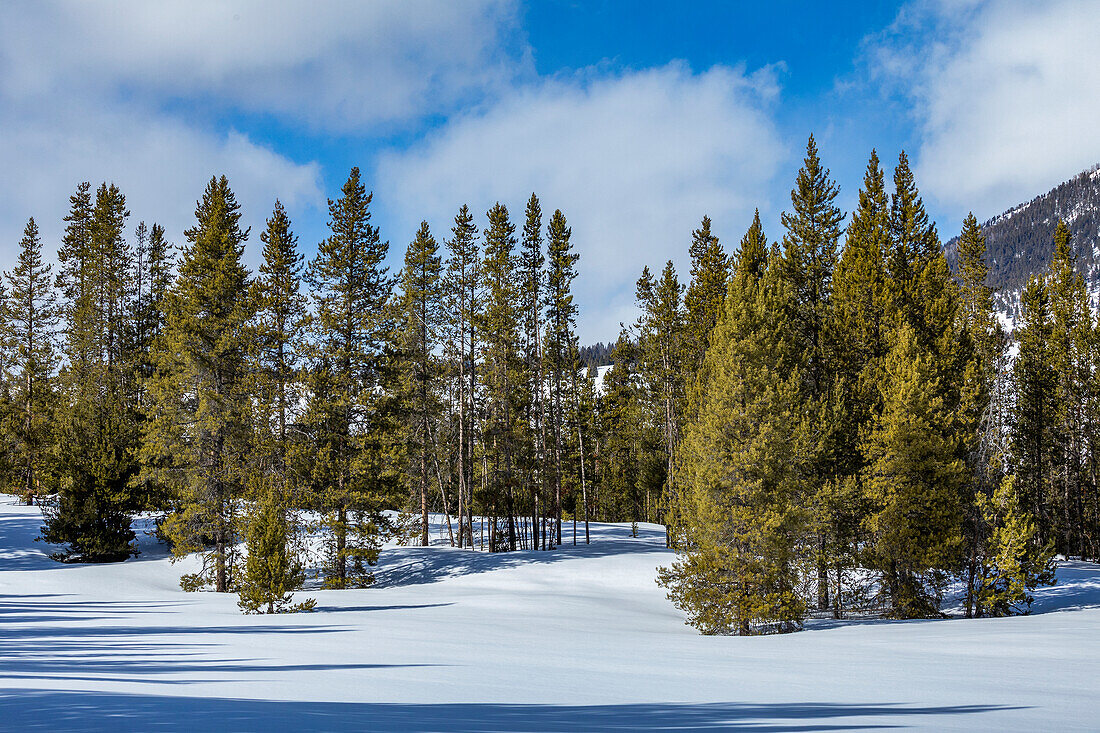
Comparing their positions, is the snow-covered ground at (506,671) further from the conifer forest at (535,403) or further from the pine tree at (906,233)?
the pine tree at (906,233)

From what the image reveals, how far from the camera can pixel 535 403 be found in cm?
3250

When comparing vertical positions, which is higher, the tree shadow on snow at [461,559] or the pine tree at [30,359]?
the pine tree at [30,359]

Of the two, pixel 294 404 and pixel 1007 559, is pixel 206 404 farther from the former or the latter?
pixel 1007 559

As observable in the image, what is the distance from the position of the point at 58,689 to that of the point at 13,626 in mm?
8997

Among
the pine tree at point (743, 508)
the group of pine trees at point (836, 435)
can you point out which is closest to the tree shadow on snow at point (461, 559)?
the group of pine trees at point (836, 435)

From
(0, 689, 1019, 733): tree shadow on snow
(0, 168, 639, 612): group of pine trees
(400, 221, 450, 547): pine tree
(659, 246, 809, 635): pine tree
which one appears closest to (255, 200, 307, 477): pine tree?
(0, 168, 639, 612): group of pine trees

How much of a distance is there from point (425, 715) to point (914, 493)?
20.5 m

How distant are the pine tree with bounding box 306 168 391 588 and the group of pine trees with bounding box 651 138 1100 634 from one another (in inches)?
458

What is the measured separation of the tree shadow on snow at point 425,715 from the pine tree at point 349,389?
19978 mm

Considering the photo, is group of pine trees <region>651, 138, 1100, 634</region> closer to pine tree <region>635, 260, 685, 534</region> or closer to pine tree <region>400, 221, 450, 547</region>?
pine tree <region>635, 260, 685, 534</region>

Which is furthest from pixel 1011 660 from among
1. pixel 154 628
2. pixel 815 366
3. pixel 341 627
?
pixel 815 366

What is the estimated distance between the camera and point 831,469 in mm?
23859

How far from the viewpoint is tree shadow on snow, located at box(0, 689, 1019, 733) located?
180 inches

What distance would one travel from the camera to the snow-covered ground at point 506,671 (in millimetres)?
5168
